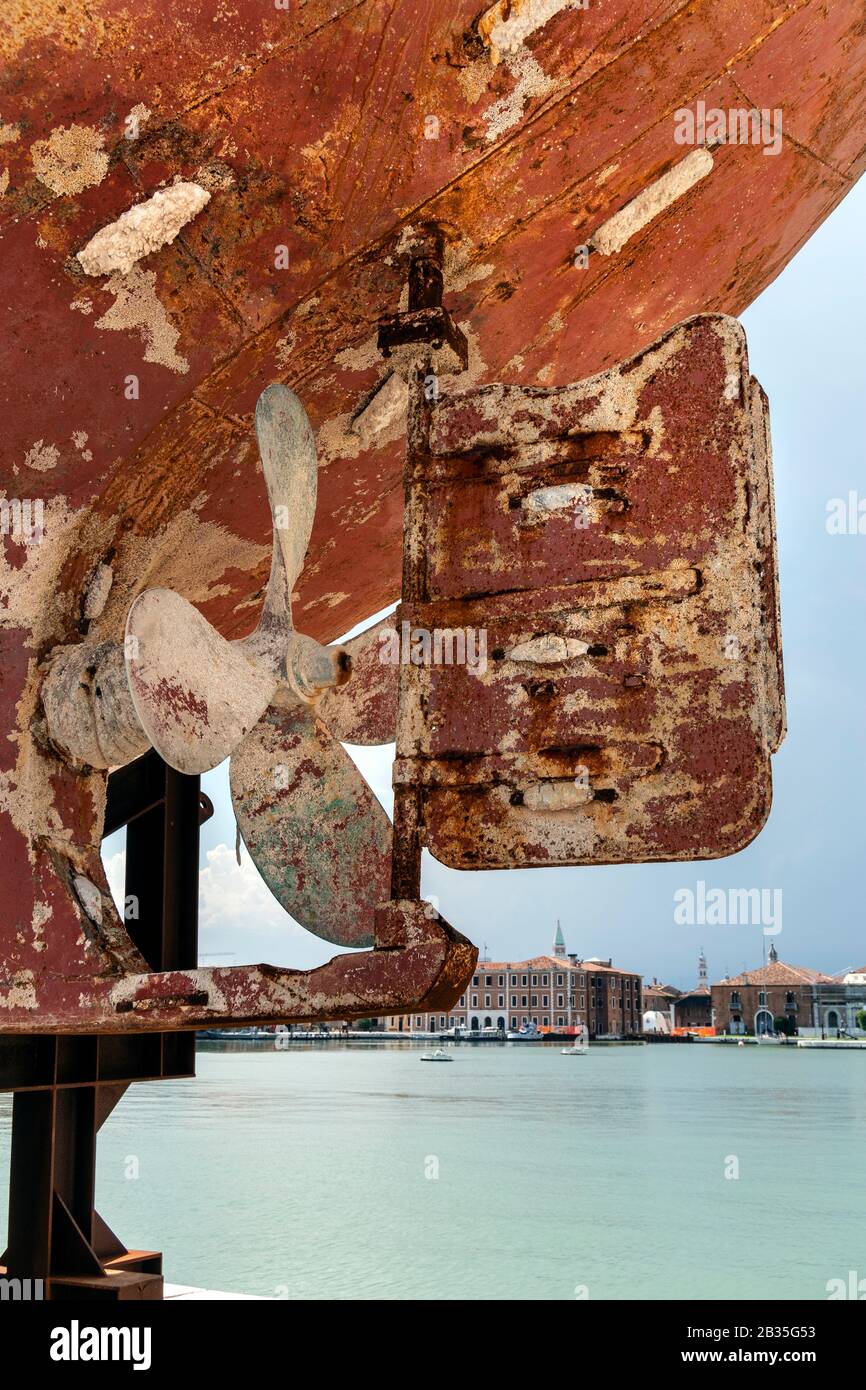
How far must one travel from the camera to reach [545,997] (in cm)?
9975

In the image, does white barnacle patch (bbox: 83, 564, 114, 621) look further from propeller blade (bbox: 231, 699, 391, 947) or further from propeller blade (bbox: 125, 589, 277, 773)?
propeller blade (bbox: 231, 699, 391, 947)

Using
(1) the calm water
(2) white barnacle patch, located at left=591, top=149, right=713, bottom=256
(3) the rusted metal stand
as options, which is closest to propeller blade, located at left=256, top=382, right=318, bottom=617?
(2) white barnacle patch, located at left=591, top=149, right=713, bottom=256

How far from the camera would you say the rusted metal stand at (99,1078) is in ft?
18.8

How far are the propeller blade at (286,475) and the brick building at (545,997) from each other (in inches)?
3767

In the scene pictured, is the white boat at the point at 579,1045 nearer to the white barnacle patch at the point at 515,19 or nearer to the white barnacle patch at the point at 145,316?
the white barnacle patch at the point at 145,316

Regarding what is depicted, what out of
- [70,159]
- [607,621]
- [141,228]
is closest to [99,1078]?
[607,621]

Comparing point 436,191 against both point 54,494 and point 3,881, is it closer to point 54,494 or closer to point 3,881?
point 54,494

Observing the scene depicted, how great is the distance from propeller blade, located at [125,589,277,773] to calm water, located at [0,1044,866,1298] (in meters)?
10.9

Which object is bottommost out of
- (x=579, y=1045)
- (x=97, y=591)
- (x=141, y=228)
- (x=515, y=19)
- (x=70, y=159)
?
(x=579, y=1045)

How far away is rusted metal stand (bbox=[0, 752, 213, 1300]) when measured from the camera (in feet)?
18.8

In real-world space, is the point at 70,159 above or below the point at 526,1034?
above

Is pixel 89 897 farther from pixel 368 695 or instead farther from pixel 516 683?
pixel 516 683

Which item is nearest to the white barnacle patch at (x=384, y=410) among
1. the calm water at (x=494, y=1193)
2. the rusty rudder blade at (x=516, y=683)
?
the rusty rudder blade at (x=516, y=683)

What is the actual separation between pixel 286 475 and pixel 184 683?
2.70 feet
